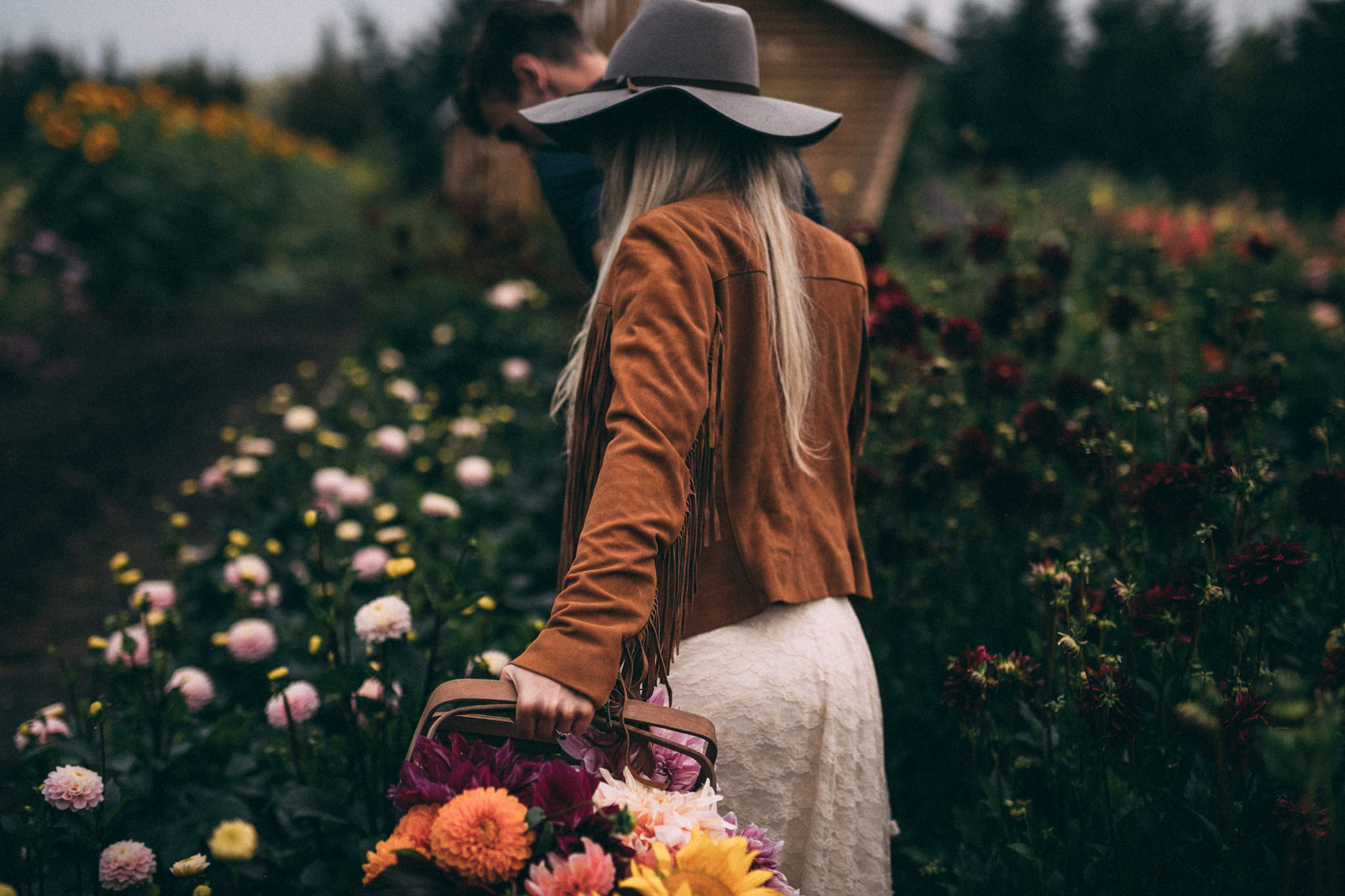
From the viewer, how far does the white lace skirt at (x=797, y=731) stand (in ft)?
4.12

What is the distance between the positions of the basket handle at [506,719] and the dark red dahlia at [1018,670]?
636mm

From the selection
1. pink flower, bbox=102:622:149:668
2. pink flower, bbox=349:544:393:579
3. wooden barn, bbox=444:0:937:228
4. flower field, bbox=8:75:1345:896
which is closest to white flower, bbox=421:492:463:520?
flower field, bbox=8:75:1345:896

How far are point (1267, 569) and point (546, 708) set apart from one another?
3.72 feet

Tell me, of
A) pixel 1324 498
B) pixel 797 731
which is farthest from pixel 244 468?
pixel 1324 498

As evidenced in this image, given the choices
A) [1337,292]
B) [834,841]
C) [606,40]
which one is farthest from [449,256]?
[1337,292]

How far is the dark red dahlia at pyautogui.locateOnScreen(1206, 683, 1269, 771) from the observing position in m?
1.21

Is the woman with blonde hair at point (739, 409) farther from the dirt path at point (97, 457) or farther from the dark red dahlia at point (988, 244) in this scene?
the dirt path at point (97, 457)

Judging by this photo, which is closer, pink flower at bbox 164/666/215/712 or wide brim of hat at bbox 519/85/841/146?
wide brim of hat at bbox 519/85/841/146

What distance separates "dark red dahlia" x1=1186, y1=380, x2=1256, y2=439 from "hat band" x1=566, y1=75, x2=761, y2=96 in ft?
3.52

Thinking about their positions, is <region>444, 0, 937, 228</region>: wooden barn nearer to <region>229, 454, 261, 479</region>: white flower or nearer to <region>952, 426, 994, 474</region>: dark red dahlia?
<region>229, 454, 261, 479</region>: white flower

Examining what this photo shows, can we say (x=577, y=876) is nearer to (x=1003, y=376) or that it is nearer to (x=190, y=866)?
(x=190, y=866)

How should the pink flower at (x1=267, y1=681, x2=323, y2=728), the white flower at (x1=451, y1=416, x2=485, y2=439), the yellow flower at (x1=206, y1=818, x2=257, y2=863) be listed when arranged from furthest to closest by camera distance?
the white flower at (x1=451, y1=416, x2=485, y2=439) < the pink flower at (x1=267, y1=681, x2=323, y2=728) < the yellow flower at (x1=206, y1=818, x2=257, y2=863)

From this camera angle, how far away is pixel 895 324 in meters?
2.02

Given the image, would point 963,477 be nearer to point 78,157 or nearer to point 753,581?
point 753,581
